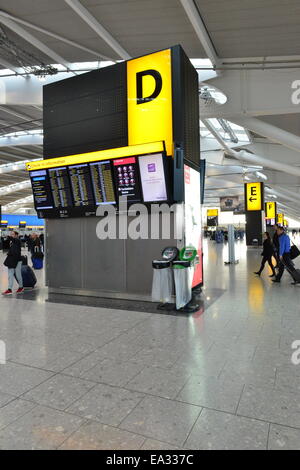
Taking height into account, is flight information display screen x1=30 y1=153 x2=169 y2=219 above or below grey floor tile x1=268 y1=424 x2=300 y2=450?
above

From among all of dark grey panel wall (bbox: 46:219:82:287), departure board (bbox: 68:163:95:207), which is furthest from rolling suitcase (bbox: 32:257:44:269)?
departure board (bbox: 68:163:95:207)

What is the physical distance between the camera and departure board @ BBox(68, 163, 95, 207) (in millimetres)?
7344

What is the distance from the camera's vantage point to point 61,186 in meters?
7.71

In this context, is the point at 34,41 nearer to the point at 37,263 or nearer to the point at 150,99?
the point at 150,99

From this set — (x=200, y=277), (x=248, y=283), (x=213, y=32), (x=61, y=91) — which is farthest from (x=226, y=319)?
(x=213, y=32)

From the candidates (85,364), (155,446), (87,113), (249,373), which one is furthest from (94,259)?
(155,446)

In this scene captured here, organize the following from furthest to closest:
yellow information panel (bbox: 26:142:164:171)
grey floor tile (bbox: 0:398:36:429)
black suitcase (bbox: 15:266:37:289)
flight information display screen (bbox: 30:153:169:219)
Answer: black suitcase (bbox: 15:266:37:289) < flight information display screen (bbox: 30:153:169:219) < yellow information panel (bbox: 26:142:164:171) < grey floor tile (bbox: 0:398:36:429)

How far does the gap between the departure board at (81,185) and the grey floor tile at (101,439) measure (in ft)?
18.3

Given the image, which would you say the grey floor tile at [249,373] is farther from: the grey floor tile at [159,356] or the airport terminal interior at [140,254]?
the grey floor tile at [159,356]

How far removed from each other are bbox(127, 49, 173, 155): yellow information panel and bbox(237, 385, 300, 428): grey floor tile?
4.87m

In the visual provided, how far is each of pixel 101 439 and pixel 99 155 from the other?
19.4 ft

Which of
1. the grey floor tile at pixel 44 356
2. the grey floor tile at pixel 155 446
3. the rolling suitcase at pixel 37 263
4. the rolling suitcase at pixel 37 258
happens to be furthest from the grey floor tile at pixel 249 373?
the rolling suitcase at pixel 37 263

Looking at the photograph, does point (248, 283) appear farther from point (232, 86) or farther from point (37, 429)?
point (37, 429)

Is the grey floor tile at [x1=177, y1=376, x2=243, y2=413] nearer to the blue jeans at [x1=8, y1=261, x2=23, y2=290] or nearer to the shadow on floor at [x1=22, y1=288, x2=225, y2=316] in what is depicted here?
the shadow on floor at [x1=22, y1=288, x2=225, y2=316]
